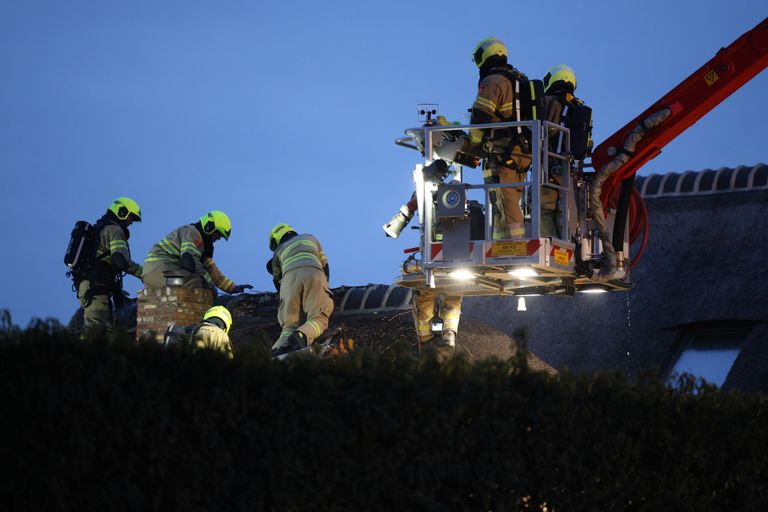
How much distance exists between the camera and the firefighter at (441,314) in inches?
492

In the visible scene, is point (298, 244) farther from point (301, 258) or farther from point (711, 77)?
point (711, 77)

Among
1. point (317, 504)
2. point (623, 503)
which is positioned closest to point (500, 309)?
point (623, 503)

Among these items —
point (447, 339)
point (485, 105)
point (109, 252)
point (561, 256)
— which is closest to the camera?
point (561, 256)

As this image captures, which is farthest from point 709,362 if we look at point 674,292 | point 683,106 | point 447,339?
point 683,106

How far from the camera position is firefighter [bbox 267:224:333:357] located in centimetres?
1334

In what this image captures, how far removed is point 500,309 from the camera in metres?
18.9

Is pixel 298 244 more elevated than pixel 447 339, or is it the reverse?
pixel 298 244

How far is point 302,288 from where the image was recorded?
1348cm

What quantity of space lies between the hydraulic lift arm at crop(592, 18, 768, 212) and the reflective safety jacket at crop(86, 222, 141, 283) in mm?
6759

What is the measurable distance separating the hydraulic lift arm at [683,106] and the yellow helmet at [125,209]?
6.85 metres

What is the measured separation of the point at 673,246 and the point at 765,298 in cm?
223

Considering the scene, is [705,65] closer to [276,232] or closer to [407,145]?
[407,145]

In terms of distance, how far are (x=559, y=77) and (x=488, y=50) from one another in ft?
3.35

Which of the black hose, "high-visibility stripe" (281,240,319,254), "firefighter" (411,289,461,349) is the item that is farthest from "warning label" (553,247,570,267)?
"high-visibility stripe" (281,240,319,254)
